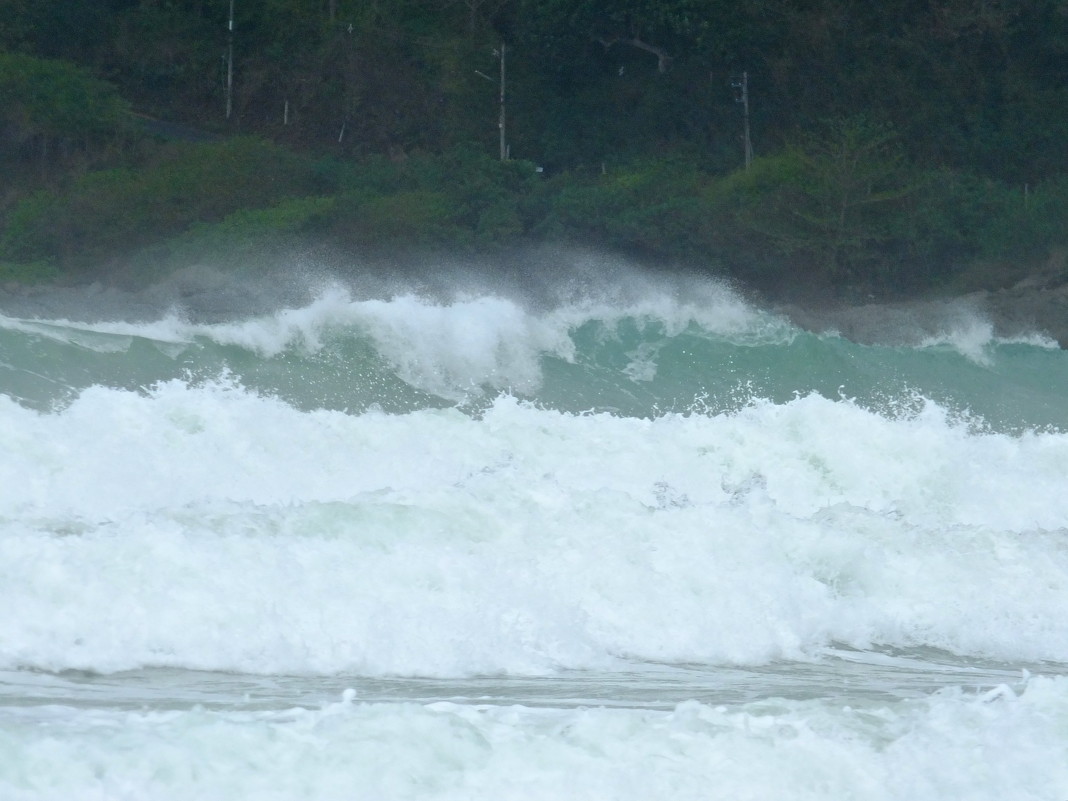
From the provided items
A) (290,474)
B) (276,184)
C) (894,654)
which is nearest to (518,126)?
(276,184)

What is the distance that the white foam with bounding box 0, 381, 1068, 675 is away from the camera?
6777 millimetres

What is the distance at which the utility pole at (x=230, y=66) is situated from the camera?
29.5 metres

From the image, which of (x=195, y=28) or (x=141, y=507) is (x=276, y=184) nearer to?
(x=195, y=28)

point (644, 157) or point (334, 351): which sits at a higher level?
point (644, 157)

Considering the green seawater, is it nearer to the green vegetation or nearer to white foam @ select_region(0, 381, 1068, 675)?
white foam @ select_region(0, 381, 1068, 675)

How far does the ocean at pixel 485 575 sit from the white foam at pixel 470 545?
2cm

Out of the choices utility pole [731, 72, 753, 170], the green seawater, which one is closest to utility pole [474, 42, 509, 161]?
utility pole [731, 72, 753, 170]

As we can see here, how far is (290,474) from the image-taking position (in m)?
10.7

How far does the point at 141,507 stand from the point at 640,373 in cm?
848

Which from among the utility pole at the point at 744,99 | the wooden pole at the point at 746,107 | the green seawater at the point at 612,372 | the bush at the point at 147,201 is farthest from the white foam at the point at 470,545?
the utility pole at the point at 744,99

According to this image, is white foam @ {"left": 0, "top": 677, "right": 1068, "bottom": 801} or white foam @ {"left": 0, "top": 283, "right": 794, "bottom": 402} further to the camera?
white foam @ {"left": 0, "top": 283, "right": 794, "bottom": 402}

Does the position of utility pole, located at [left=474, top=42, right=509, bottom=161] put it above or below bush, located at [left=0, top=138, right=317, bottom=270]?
above

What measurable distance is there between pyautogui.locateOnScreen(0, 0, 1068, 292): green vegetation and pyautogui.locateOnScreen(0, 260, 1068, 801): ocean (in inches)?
278

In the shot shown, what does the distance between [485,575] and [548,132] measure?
71.1ft
